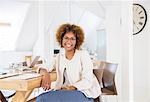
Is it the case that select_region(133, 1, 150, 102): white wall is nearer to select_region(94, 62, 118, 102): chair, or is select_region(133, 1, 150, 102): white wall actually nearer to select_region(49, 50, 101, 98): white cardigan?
select_region(94, 62, 118, 102): chair

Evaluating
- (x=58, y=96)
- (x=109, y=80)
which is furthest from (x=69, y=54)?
(x=109, y=80)

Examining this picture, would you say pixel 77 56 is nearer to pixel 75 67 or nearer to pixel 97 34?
pixel 75 67

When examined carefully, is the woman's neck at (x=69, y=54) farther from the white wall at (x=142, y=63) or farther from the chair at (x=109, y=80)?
the white wall at (x=142, y=63)

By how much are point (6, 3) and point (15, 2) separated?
21 centimetres

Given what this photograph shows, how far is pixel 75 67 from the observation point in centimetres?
185

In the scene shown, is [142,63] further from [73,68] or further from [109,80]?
[73,68]

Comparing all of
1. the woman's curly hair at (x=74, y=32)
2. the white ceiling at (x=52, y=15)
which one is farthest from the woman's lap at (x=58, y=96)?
the white ceiling at (x=52, y=15)

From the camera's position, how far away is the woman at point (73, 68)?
181 centimetres

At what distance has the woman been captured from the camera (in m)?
1.81

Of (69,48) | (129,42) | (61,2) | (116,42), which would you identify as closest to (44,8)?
(61,2)

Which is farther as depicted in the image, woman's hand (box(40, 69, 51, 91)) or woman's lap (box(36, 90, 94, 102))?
woman's hand (box(40, 69, 51, 91))

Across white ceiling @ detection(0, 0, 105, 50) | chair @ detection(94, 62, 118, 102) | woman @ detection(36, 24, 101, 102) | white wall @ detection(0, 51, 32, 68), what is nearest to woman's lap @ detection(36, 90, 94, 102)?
woman @ detection(36, 24, 101, 102)

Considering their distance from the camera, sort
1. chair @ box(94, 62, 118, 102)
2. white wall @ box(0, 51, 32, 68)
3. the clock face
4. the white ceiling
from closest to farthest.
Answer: chair @ box(94, 62, 118, 102) < the clock face < the white ceiling < white wall @ box(0, 51, 32, 68)

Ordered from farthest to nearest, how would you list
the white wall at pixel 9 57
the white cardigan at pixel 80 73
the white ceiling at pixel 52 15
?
the white wall at pixel 9 57 → the white ceiling at pixel 52 15 → the white cardigan at pixel 80 73
